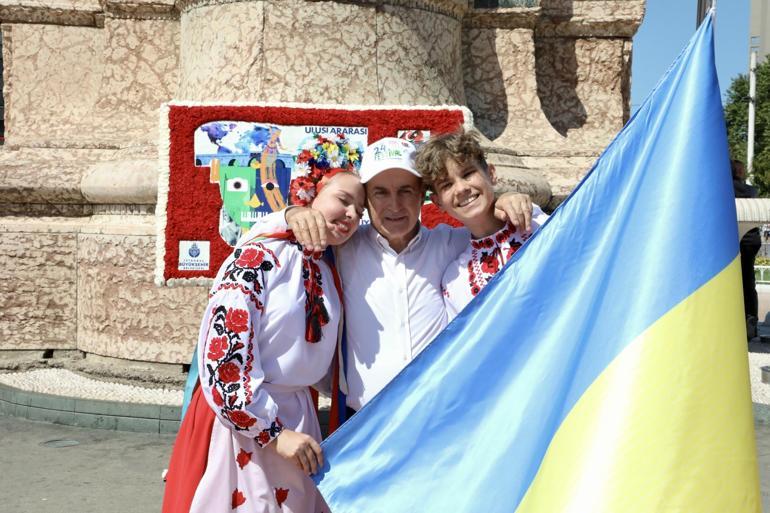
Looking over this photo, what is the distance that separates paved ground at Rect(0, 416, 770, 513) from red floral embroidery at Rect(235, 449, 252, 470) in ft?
4.83

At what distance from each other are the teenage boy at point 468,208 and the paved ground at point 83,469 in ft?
6.21

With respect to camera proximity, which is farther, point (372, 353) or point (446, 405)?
point (372, 353)

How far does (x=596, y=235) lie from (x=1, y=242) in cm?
488

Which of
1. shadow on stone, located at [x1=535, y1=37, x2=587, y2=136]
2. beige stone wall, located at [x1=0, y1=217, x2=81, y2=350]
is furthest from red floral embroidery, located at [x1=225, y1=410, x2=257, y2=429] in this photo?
shadow on stone, located at [x1=535, y1=37, x2=587, y2=136]

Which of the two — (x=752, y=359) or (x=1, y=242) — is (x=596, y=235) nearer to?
(x=1, y=242)

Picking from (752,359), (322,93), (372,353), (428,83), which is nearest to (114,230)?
(322,93)

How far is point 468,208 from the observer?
A: 104 inches

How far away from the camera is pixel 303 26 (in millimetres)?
5676

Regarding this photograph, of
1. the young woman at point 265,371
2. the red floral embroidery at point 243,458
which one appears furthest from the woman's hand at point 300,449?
the red floral embroidery at point 243,458

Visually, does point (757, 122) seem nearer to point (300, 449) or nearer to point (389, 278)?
point (389, 278)

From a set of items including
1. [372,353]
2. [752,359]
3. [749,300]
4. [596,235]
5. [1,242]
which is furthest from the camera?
[749,300]

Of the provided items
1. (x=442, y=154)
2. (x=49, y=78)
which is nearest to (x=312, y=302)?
(x=442, y=154)

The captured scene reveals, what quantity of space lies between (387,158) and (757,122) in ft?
146

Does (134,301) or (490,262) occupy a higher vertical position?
(490,262)
